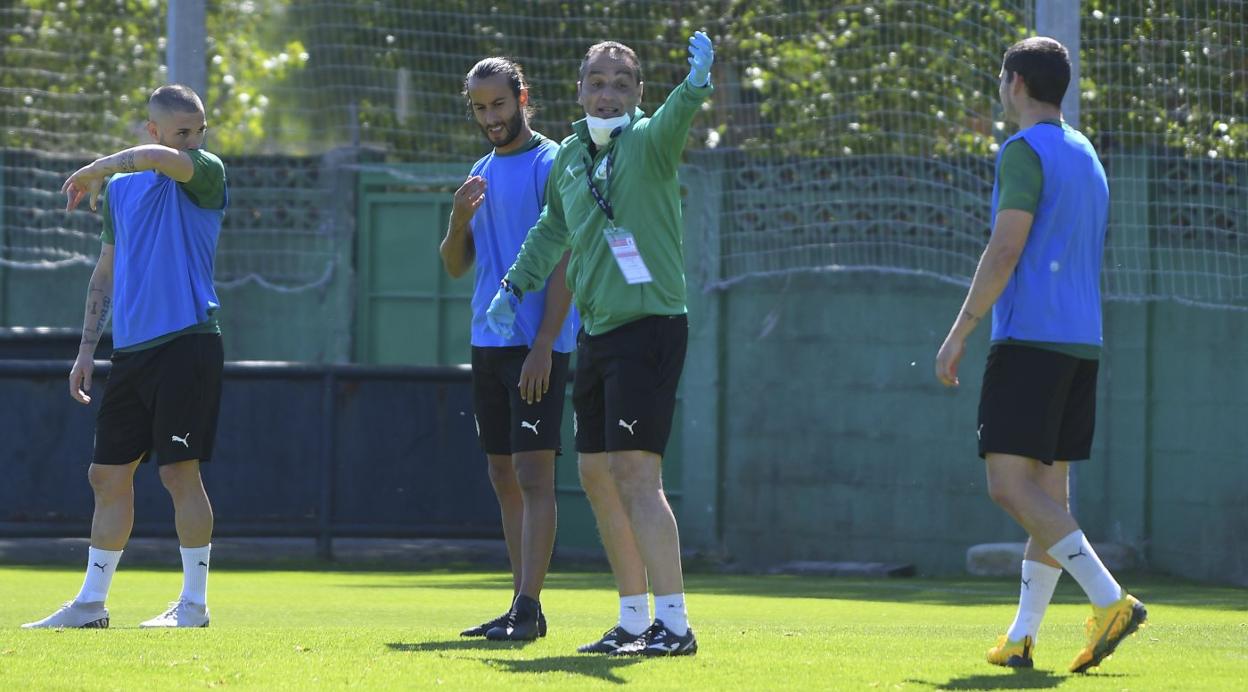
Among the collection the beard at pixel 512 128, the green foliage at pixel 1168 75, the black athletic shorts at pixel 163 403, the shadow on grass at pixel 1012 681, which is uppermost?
the green foliage at pixel 1168 75

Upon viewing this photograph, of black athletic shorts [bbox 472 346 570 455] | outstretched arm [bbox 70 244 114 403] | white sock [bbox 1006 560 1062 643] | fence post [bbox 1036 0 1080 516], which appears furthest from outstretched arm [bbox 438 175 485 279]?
fence post [bbox 1036 0 1080 516]

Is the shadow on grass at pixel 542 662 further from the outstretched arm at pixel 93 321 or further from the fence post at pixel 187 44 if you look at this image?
the fence post at pixel 187 44

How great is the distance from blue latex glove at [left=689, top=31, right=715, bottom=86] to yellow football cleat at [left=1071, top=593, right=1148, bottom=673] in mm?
1905

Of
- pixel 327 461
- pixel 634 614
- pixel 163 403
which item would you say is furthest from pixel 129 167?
pixel 327 461

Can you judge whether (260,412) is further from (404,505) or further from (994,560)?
(994,560)

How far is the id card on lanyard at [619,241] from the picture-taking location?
573 cm

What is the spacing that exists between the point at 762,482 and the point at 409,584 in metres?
3.67

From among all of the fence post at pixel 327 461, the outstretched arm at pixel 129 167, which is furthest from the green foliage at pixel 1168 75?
the outstretched arm at pixel 129 167

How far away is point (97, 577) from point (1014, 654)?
11.0 ft

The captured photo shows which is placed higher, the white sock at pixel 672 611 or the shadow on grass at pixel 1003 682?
the white sock at pixel 672 611

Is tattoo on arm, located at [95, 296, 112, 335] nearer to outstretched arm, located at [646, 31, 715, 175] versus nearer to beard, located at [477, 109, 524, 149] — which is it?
beard, located at [477, 109, 524, 149]

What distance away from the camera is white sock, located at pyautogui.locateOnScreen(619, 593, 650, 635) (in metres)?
5.91

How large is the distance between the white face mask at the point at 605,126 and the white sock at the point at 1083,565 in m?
1.86

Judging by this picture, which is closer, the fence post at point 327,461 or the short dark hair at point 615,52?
the short dark hair at point 615,52
